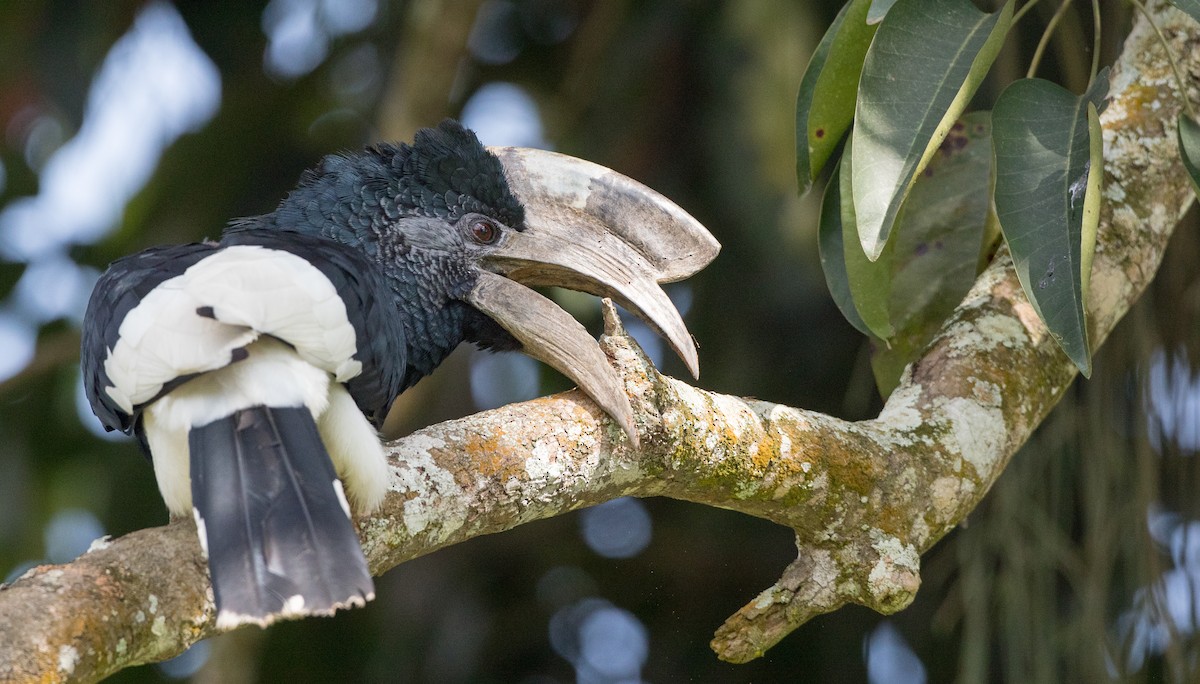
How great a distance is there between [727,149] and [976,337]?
1599 millimetres

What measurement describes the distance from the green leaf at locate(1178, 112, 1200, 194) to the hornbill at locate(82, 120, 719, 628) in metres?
0.76

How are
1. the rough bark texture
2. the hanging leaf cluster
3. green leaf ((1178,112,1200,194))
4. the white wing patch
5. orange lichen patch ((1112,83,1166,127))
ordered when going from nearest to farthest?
the rough bark texture
the white wing patch
the hanging leaf cluster
green leaf ((1178,112,1200,194))
orange lichen patch ((1112,83,1166,127))

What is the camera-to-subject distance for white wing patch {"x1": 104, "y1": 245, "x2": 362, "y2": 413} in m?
1.75

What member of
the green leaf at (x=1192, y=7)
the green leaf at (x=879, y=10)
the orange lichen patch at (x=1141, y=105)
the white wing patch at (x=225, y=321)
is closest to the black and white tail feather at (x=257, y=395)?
the white wing patch at (x=225, y=321)

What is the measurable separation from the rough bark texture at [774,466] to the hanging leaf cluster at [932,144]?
0.23 metres

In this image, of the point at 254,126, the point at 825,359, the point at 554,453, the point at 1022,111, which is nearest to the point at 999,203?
the point at 1022,111

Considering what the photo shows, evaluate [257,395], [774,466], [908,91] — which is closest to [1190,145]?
[908,91]

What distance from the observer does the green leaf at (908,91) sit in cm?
184

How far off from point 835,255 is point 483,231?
2.11 feet

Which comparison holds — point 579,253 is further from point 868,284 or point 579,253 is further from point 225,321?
point 225,321

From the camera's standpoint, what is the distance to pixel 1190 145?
6.83 feet

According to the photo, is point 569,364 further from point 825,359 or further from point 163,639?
point 825,359

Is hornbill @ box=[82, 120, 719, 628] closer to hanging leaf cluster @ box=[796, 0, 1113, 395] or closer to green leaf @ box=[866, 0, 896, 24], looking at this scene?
hanging leaf cluster @ box=[796, 0, 1113, 395]

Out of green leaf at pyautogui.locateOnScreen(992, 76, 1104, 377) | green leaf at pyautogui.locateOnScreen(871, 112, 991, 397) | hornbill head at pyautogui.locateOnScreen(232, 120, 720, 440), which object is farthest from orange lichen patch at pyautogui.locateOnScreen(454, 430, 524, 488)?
green leaf at pyautogui.locateOnScreen(871, 112, 991, 397)
